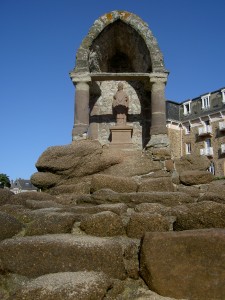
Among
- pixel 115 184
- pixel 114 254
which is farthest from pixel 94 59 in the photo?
pixel 114 254

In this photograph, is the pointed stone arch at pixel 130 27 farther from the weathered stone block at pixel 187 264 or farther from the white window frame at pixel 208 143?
the white window frame at pixel 208 143

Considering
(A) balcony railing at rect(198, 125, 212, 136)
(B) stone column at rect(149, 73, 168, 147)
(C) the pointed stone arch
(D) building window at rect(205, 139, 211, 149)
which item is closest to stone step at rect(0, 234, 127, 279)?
(B) stone column at rect(149, 73, 168, 147)

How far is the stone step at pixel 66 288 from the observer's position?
218cm

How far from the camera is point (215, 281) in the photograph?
2.44 meters

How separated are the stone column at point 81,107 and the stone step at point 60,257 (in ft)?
22.8

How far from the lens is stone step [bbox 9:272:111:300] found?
2178mm

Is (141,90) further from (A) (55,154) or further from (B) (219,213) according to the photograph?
(B) (219,213)

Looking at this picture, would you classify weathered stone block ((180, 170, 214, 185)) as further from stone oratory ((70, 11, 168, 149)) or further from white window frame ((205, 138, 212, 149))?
white window frame ((205, 138, 212, 149))

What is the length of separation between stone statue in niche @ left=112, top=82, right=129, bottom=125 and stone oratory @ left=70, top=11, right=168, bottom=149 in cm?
11

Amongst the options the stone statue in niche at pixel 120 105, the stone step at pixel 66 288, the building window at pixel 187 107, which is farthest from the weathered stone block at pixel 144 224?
the building window at pixel 187 107

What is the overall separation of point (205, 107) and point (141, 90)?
106 feet

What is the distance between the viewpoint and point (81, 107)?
9.87 m

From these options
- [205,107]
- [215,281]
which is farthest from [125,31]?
[205,107]

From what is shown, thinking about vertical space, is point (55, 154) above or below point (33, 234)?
above
